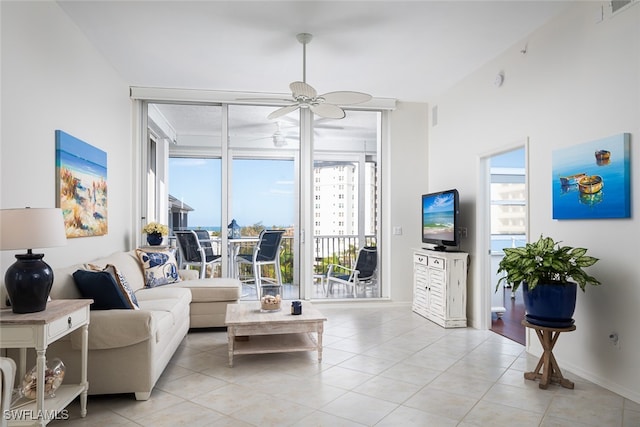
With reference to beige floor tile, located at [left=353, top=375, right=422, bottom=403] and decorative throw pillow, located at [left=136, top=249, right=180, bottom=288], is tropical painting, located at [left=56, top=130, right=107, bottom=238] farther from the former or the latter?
beige floor tile, located at [left=353, top=375, right=422, bottom=403]

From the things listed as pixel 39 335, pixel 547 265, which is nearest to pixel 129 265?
pixel 39 335

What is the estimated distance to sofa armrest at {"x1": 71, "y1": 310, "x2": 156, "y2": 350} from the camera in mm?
2777

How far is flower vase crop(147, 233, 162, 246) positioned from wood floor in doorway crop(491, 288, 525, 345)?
4.15m

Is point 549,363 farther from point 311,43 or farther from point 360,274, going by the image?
point 311,43

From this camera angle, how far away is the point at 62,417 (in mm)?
2594

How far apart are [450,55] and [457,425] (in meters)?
3.60

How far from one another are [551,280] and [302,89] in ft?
8.65

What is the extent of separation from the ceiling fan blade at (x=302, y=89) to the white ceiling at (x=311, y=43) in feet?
1.68

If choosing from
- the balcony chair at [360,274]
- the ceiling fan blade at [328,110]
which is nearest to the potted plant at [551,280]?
the ceiling fan blade at [328,110]

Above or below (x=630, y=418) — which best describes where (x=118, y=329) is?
above

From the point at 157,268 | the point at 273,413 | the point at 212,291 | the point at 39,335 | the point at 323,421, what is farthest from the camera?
the point at 157,268

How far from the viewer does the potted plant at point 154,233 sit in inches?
207

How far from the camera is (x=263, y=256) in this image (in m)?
5.90

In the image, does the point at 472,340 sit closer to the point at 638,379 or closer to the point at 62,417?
the point at 638,379
